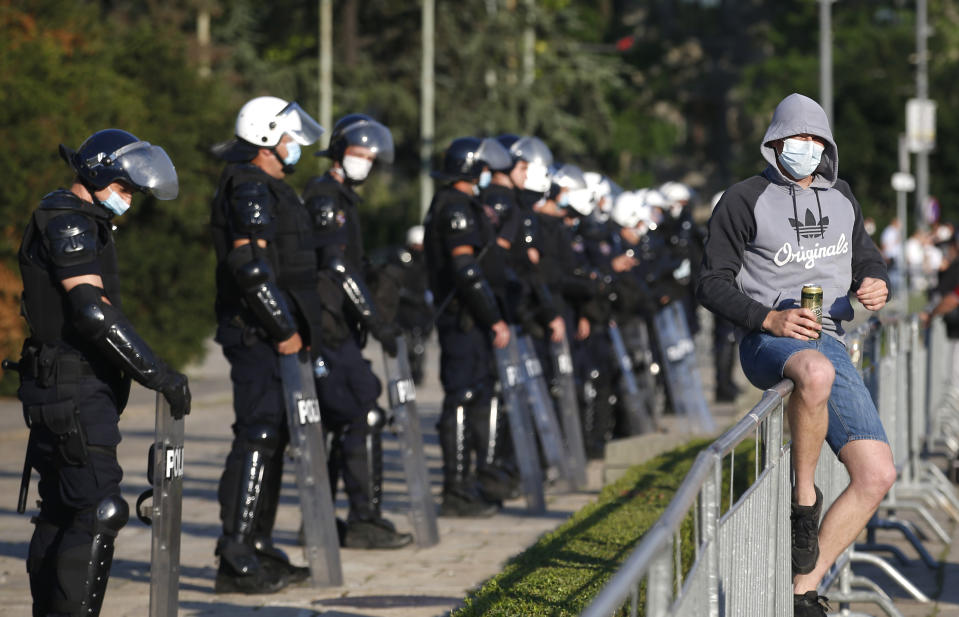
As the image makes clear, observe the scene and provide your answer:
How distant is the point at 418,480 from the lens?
27.9ft

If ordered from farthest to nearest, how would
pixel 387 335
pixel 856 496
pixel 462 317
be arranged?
pixel 462 317, pixel 387 335, pixel 856 496

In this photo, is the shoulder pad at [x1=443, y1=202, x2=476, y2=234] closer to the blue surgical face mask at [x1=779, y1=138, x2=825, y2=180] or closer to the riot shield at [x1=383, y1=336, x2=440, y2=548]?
the riot shield at [x1=383, y1=336, x2=440, y2=548]

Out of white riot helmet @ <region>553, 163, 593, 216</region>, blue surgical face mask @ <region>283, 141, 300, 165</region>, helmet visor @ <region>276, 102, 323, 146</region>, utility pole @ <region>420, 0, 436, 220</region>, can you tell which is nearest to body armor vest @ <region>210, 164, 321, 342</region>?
blue surgical face mask @ <region>283, 141, 300, 165</region>

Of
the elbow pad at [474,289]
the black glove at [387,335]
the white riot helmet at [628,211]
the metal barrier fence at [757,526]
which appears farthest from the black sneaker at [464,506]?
the white riot helmet at [628,211]

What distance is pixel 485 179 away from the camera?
10797mm

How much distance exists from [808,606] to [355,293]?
3.27 m

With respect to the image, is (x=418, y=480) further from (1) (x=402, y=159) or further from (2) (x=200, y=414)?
(1) (x=402, y=159)

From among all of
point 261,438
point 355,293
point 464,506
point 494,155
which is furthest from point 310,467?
point 494,155

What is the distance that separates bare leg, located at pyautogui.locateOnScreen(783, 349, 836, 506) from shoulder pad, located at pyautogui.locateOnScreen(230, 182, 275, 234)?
8.51 feet

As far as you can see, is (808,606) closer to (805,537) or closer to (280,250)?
(805,537)

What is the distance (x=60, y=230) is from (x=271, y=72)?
37.6m

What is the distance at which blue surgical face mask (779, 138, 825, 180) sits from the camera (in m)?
5.82

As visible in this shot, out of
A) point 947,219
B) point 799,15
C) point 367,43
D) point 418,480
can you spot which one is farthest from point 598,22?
point 418,480

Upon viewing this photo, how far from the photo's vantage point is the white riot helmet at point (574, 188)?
12.5 metres
